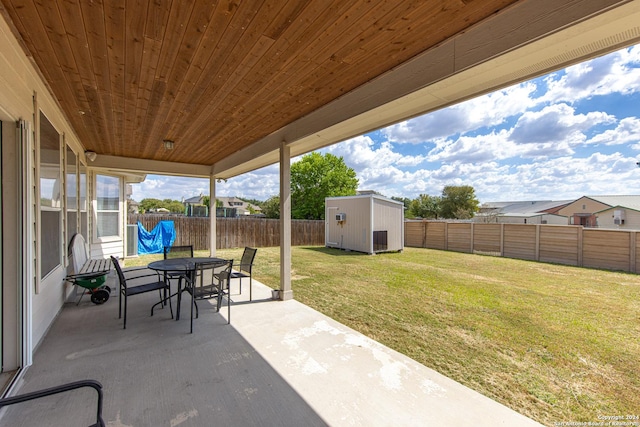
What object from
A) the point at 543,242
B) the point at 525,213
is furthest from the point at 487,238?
the point at 525,213

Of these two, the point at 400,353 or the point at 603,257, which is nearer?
the point at 400,353

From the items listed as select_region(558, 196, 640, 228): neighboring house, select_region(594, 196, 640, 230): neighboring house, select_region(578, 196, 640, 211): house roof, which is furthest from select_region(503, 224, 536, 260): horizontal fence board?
select_region(558, 196, 640, 228): neighboring house

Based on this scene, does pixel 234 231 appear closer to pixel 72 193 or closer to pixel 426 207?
pixel 72 193

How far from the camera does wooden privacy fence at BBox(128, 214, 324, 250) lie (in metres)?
11.6

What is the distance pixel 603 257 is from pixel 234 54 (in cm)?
1147

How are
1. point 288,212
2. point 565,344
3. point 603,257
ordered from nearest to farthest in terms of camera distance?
point 565,344
point 288,212
point 603,257

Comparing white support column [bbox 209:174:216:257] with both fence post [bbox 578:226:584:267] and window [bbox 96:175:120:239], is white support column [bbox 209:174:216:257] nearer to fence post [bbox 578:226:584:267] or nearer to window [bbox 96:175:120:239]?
window [bbox 96:175:120:239]

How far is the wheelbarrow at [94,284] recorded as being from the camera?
3.93 m

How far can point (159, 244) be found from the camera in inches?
430

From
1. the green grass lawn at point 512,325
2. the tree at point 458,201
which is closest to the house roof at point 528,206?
the tree at point 458,201

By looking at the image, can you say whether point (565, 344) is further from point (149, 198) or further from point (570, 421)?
point (149, 198)

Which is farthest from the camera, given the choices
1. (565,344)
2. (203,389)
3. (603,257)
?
(603,257)

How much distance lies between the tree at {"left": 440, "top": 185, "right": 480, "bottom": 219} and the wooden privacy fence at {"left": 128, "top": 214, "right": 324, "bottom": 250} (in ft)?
81.7

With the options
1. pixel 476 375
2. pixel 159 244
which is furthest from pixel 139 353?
pixel 159 244
